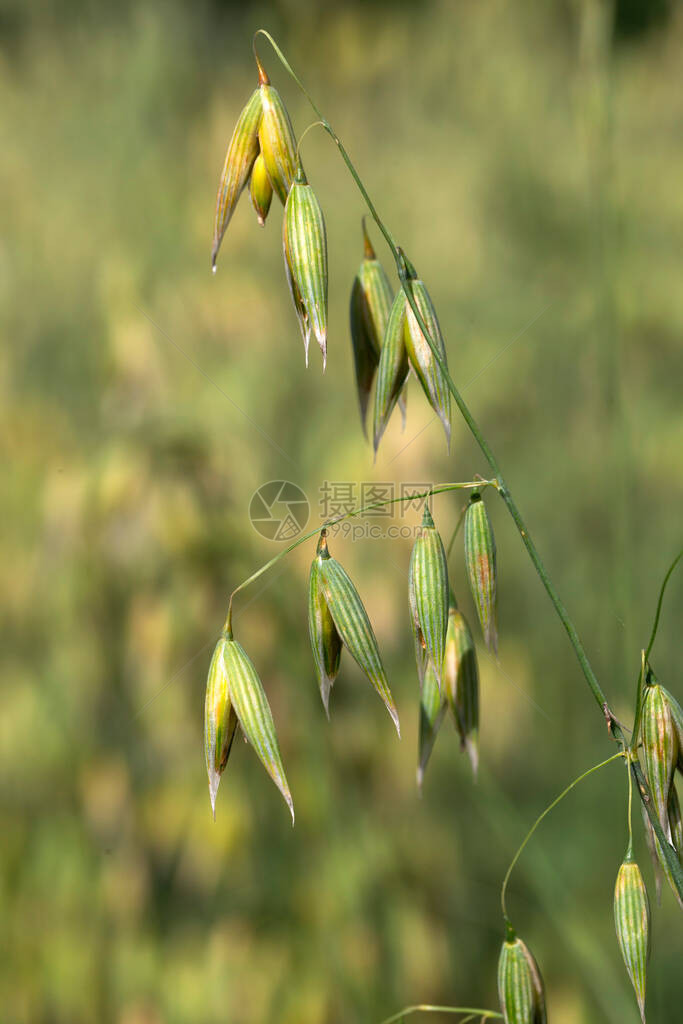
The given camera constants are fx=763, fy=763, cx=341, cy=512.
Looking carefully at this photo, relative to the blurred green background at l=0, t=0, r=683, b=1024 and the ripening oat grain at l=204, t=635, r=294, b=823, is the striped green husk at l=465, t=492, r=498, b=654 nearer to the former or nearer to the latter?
the ripening oat grain at l=204, t=635, r=294, b=823

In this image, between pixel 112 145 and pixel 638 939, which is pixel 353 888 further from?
pixel 112 145

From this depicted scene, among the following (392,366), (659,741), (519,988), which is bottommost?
(519,988)

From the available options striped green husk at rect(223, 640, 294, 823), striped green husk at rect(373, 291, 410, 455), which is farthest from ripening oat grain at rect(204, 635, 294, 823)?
striped green husk at rect(373, 291, 410, 455)

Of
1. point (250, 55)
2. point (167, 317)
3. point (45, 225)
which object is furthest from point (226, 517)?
point (250, 55)

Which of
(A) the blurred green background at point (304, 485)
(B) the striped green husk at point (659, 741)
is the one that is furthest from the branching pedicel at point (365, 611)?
(A) the blurred green background at point (304, 485)

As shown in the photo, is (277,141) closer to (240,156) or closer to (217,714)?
(240,156)

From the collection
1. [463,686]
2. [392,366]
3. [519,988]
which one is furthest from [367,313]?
[519,988]
